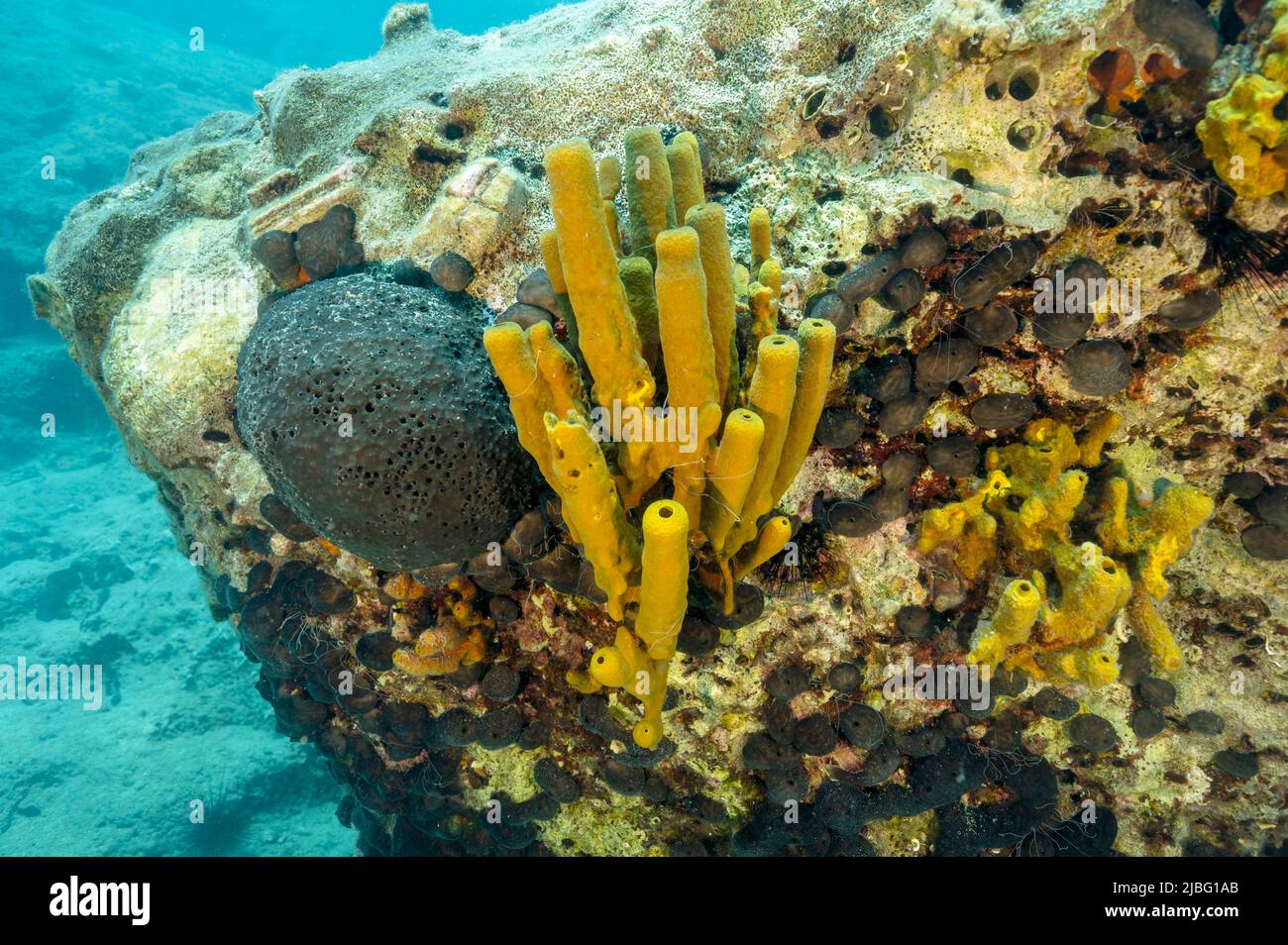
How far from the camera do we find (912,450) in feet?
11.0

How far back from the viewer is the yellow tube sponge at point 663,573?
2.14 m

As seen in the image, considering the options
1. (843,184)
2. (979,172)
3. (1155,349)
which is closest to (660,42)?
(843,184)

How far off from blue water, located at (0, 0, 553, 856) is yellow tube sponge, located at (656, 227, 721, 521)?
7.74 meters

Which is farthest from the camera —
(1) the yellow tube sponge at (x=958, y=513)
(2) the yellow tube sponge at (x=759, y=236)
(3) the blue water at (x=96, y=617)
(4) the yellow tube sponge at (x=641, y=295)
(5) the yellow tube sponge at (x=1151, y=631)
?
(3) the blue water at (x=96, y=617)

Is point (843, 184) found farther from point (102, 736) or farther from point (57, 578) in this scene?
point (57, 578)

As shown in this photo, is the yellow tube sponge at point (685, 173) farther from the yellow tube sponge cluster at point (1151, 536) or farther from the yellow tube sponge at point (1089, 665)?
the yellow tube sponge at point (1089, 665)

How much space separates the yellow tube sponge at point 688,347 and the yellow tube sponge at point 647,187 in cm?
61

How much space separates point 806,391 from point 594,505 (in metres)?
0.94

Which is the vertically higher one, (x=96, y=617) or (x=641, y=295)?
(x=641, y=295)

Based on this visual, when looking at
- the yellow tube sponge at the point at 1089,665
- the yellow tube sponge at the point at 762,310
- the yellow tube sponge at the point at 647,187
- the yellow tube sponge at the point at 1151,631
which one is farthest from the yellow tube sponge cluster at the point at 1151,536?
the yellow tube sponge at the point at 647,187

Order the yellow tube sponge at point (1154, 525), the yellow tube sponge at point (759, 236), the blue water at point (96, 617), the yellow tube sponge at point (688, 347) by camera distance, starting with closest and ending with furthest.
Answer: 1. the yellow tube sponge at point (688, 347)
2. the yellow tube sponge at point (759, 236)
3. the yellow tube sponge at point (1154, 525)
4. the blue water at point (96, 617)

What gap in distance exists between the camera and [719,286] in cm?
240

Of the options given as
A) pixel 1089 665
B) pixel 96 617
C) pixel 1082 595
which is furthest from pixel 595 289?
pixel 96 617

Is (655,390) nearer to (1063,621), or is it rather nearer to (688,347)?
(688,347)
